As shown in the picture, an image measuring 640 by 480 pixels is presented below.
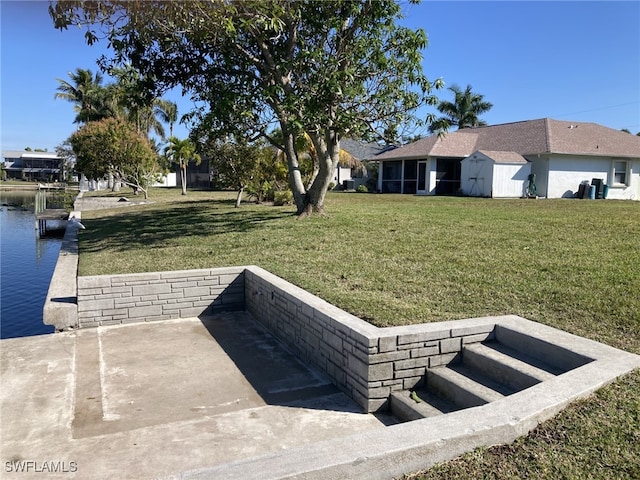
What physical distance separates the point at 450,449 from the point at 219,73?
1249cm

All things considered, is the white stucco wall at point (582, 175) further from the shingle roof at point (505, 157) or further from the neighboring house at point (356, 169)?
the neighboring house at point (356, 169)

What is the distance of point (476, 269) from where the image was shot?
7254 millimetres

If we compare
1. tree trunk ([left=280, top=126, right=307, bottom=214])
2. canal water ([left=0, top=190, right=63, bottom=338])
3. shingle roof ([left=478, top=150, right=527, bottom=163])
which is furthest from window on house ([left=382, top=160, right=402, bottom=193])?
canal water ([left=0, top=190, right=63, bottom=338])

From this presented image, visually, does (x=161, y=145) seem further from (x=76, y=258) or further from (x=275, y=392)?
(x=275, y=392)

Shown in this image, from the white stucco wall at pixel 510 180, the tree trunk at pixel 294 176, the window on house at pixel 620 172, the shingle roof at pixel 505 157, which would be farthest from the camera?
the window on house at pixel 620 172

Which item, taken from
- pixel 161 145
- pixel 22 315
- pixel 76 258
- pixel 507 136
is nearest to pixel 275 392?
pixel 22 315

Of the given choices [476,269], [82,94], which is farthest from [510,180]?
[82,94]

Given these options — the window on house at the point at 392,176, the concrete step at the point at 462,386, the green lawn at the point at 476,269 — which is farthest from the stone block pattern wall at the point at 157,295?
the window on house at the point at 392,176

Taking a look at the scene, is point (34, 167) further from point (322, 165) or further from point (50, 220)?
point (322, 165)

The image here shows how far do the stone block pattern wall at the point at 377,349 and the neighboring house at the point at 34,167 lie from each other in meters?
89.0

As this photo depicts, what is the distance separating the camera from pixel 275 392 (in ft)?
16.3

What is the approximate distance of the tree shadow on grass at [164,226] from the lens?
38.9ft

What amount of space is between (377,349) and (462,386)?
29.9 inches

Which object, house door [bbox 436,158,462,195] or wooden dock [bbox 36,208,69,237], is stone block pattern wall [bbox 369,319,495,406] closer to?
wooden dock [bbox 36,208,69,237]
